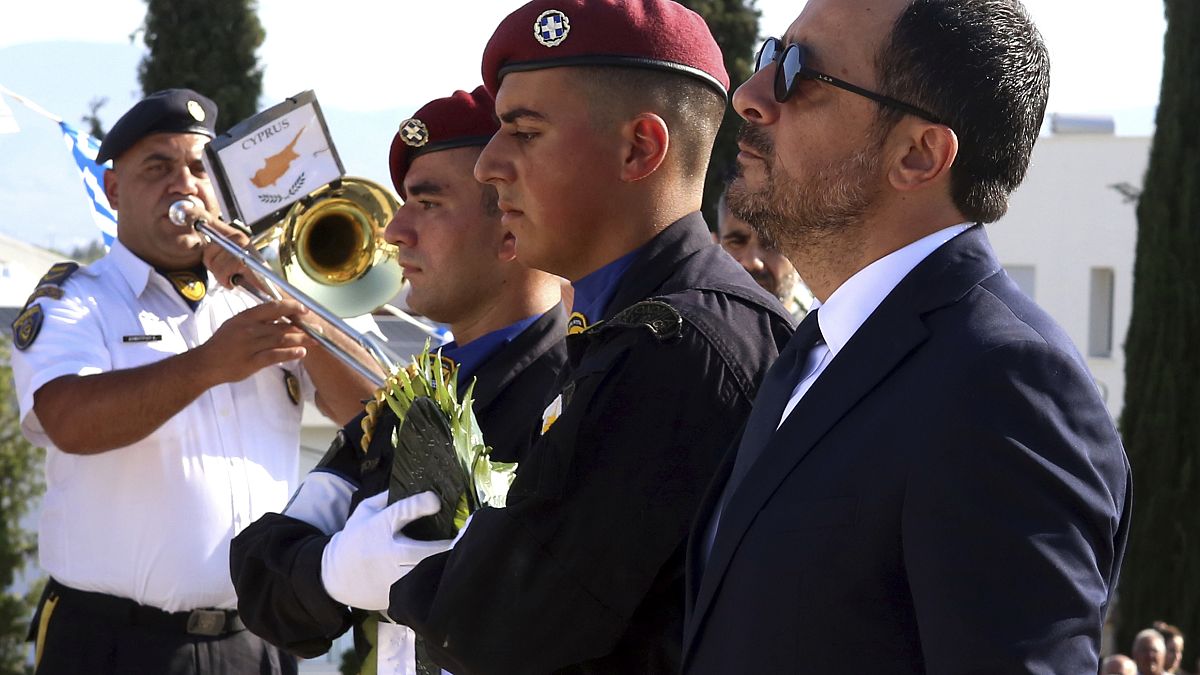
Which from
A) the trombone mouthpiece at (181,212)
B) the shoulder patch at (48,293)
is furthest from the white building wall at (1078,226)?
the shoulder patch at (48,293)

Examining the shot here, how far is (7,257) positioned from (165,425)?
23.0m

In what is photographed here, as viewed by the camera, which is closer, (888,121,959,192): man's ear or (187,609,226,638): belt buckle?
(888,121,959,192): man's ear

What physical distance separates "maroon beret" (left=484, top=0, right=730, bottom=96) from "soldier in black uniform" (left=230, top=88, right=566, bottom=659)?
67cm

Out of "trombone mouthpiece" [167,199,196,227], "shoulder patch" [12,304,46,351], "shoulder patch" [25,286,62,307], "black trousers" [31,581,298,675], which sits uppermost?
"trombone mouthpiece" [167,199,196,227]

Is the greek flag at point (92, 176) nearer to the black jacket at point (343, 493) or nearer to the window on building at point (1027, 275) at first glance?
the black jacket at point (343, 493)

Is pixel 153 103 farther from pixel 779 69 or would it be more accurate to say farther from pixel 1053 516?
pixel 1053 516

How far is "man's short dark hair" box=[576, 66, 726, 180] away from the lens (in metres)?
2.77

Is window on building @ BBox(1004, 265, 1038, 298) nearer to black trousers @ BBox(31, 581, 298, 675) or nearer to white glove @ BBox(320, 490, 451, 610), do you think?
black trousers @ BBox(31, 581, 298, 675)

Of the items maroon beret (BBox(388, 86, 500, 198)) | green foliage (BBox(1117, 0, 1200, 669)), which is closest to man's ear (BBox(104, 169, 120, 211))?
maroon beret (BBox(388, 86, 500, 198))

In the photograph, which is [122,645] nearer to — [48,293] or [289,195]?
[48,293]

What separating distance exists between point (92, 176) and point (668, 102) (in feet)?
12.5

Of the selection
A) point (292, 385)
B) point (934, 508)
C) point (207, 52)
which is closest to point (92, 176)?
point (292, 385)

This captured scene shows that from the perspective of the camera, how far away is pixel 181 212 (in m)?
4.91

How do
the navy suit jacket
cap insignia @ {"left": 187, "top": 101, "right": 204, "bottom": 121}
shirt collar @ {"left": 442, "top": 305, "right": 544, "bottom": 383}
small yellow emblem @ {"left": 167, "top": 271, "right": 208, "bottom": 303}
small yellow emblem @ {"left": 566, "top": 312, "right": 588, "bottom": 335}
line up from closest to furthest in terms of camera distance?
the navy suit jacket → small yellow emblem @ {"left": 566, "top": 312, "right": 588, "bottom": 335} → shirt collar @ {"left": 442, "top": 305, "right": 544, "bottom": 383} → small yellow emblem @ {"left": 167, "top": 271, "right": 208, "bottom": 303} → cap insignia @ {"left": 187, "top": 101, "right": 204, "bottom": 121}
